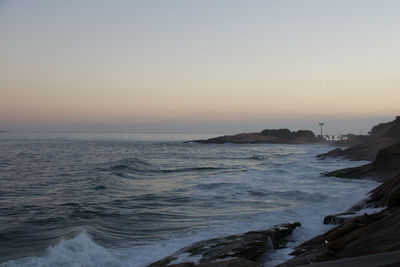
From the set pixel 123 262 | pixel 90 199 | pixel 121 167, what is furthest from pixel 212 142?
pixel 123 262

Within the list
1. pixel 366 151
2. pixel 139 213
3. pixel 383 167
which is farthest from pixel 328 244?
pixel 366 151

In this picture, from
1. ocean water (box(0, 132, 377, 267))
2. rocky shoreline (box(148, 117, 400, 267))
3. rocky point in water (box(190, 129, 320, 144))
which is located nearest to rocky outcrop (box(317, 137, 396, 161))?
ocean water (box(0, 132, 377, 267))

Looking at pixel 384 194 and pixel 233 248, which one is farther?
pixel 384 194

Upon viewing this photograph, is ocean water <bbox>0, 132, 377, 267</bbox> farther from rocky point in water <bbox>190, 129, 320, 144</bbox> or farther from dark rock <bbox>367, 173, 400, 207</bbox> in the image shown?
rocky point in water <bbox>190, 129, 320, 144</bbox>

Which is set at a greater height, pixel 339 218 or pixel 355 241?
pixel 355 241

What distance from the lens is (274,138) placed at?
448ft

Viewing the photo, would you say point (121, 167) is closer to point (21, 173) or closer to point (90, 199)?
point (21, 173)

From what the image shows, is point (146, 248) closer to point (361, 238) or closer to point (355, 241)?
point (355, 241)

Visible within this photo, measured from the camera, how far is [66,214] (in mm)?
14984

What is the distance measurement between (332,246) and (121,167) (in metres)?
30.1

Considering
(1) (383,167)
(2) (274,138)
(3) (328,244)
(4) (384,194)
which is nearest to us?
(3) (328,244)


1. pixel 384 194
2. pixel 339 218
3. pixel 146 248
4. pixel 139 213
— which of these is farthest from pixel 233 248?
pixel 139 213

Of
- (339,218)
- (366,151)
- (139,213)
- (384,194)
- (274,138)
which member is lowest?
(139,213)

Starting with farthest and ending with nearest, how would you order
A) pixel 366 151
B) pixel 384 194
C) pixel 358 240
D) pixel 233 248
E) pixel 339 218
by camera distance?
pixel 366 151
pixel 384 194
pixel 339 218
pixel 233 248
pixel 358 240
